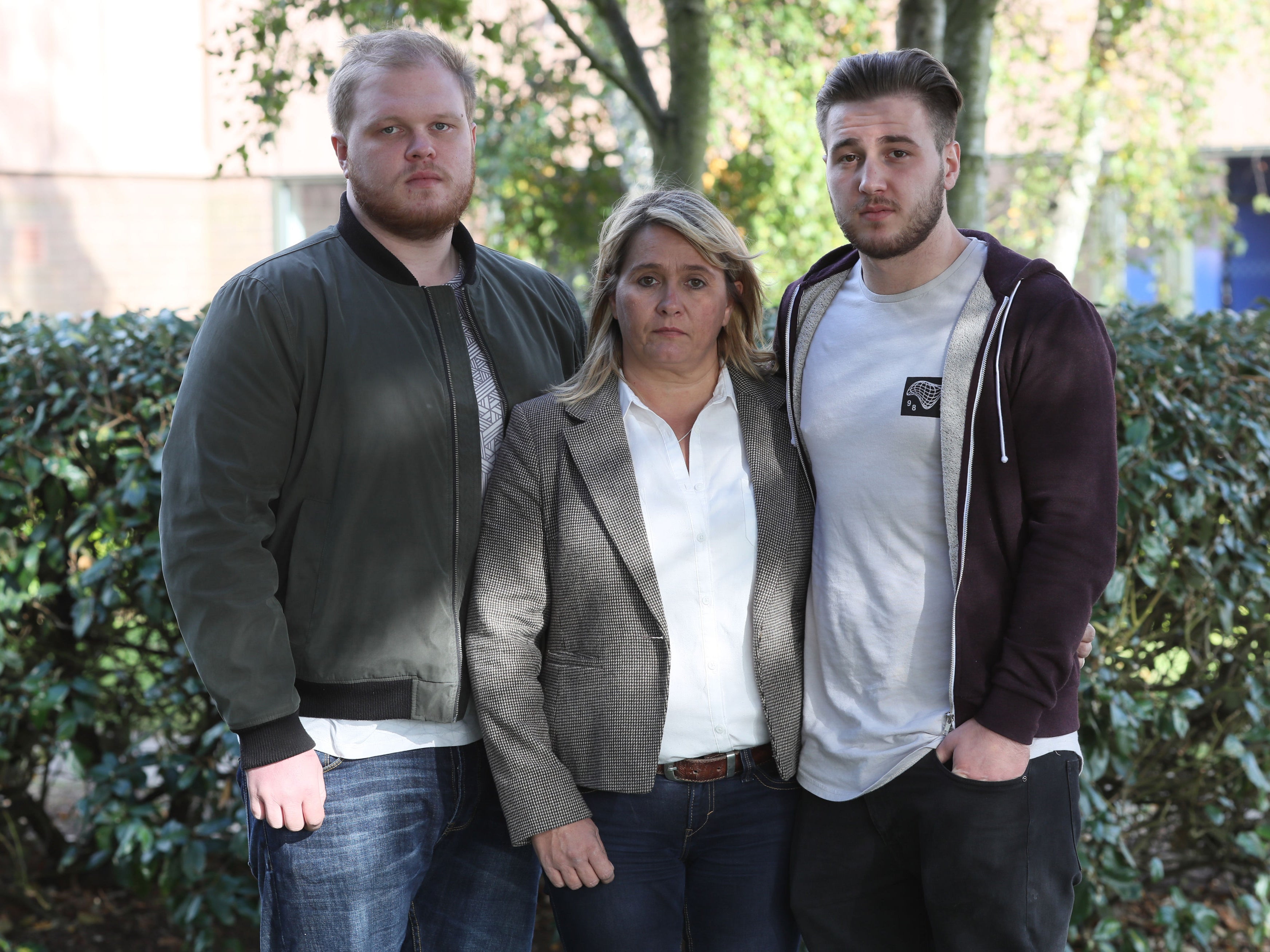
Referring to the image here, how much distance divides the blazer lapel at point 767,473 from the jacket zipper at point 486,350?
1.65 ft

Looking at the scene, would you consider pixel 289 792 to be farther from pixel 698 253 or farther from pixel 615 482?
pixel 698 253

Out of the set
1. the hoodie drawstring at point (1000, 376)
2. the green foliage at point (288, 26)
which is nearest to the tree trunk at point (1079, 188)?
the green foliage at point (288, 26)

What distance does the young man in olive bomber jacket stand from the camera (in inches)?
82.9

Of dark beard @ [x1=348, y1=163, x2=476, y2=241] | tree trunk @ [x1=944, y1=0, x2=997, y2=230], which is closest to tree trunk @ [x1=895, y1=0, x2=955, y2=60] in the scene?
tree trunk @ [x1=944, y1=0, x2=997, y2=230]

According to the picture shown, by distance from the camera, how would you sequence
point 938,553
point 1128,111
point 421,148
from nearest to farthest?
point 938,553 < point 421,148 < point 1128,111

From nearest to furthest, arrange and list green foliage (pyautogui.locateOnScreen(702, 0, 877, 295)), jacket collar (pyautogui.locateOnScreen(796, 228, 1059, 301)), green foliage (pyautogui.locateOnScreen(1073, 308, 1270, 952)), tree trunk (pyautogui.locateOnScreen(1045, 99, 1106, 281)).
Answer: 1. jacket collar (pyautogui.locateOnScreen(796, 228, 1059, 301))
2. green foliage (pyautogui.locateOnScreen(1073, 308, 1270, 952))
3. green foliage (pyautogui.locateOnScreen(702, 0, 877, 295))
4. tree trunk (pyautogui.locateOnScreen(1045, 99, 1106, 281))

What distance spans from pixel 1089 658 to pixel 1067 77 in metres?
7.99

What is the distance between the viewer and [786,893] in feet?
7.68

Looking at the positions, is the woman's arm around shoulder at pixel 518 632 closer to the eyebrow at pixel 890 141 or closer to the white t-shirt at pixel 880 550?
the white t-shirt at pixel 880 550

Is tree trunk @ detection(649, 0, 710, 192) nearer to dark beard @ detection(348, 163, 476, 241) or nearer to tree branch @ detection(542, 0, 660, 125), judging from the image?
tree branch @ detection(542, 0, 660, 125)

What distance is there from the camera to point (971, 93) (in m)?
4.40

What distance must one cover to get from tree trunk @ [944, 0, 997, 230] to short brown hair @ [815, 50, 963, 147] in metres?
2.17

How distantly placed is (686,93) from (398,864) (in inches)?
152

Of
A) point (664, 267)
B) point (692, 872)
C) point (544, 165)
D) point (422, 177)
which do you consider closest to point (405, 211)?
point (422, 177)
